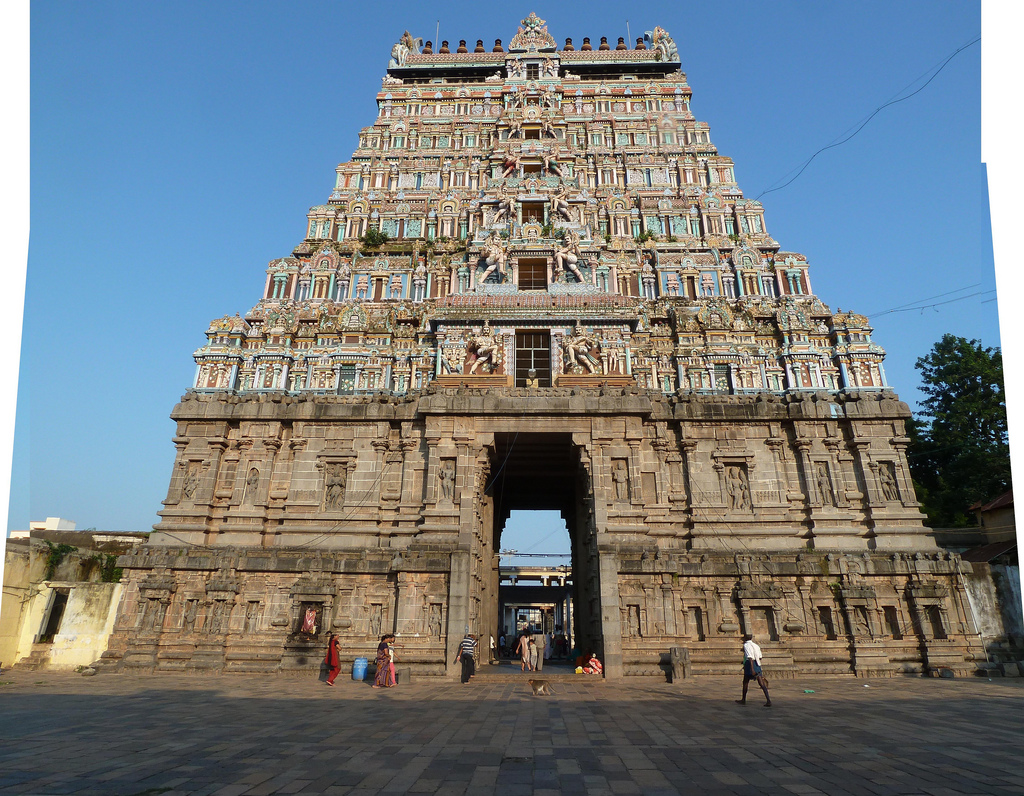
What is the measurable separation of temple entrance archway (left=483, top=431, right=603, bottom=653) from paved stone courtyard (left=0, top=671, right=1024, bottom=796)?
22.1 ft

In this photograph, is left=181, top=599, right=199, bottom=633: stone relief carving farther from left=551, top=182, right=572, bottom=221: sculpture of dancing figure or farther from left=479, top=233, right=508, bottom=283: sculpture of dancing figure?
left=551, top=182, right=572, bottom=221: sculpture of dancing figure

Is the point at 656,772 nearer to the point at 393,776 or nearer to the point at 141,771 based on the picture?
the point at 393,776

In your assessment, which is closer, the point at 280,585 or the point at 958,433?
the point at 280,585

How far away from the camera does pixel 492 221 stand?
3319cm

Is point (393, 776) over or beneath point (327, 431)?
beneath

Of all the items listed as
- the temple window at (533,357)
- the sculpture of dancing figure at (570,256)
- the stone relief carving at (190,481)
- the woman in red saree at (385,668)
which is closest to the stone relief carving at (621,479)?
the temple window at (533,357)

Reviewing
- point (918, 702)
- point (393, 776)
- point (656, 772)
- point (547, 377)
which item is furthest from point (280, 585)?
point (918, 702)

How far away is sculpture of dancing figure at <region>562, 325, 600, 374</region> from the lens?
86.3 feet

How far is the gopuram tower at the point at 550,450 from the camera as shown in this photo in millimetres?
21234

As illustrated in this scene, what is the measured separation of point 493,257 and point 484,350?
622 centimetres

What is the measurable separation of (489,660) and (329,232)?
88.8ft

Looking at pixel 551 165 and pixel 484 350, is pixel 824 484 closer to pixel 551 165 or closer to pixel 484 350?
pixel 484 350

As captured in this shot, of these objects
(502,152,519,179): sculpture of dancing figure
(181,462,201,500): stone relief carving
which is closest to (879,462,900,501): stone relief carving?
(502,152,519,179): sculpture of dancing figure

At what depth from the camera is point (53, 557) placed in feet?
86.0
